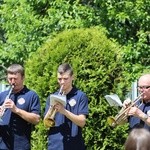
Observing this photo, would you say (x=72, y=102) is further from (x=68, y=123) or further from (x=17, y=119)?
(x=17, y=119)

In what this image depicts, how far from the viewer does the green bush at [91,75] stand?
696cm

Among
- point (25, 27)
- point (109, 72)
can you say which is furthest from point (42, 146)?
point (25, 27)

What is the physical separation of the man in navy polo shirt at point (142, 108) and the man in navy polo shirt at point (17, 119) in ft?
3.35

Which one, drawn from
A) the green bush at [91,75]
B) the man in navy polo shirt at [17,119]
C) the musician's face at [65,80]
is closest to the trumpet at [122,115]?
the musician's face at [65,80]

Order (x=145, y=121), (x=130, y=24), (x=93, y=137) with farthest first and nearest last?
(x=130, y=24), (x=93, y=137), (x=145, y=121)

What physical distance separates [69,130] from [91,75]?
5.57ft

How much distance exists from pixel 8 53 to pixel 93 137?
4935mm

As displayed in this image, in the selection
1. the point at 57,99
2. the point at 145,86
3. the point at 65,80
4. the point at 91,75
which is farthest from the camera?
the point at 91,75

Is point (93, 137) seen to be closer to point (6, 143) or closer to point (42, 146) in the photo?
point (42, 146)

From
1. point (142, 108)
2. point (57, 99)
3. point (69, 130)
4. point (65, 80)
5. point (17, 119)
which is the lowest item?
point (69, 130)

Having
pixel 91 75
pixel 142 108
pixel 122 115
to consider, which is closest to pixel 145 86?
pixel 142 108

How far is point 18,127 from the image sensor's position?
17.9ft

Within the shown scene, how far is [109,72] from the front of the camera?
7027mm

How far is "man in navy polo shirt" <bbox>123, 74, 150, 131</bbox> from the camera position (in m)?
5.05
